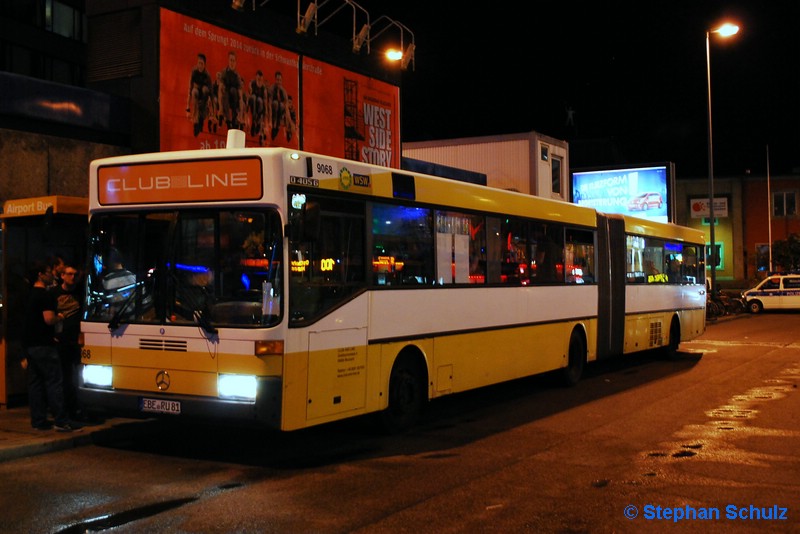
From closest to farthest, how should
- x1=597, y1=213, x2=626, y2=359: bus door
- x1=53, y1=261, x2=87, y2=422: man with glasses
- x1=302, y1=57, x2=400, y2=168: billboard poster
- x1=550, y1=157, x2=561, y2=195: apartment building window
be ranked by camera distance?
x1=53, y1=261, x2=87, y2=422: man with glasses
x1=597, y1=213, x2=626, y2=359: bus door
x1=302, y1=57, x2=400, y2=168: billboard poster
x1=550, y1=157, x2=561, y2=195: apartment building window

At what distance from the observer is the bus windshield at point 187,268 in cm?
837

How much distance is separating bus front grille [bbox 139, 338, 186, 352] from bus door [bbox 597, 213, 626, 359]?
31.3ft

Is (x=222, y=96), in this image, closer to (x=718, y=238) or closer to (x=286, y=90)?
(x=286, y=90)

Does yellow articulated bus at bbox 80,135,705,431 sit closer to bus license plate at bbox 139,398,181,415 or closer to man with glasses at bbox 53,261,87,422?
bus license plate at bbox 139,398,181,415

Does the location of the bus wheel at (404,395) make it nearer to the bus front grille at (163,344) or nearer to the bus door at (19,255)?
the bus front grille at (163,344)

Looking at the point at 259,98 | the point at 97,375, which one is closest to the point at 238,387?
the point at 97,375

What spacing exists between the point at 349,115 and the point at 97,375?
36.7 ft

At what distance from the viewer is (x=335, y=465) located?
8781 mm

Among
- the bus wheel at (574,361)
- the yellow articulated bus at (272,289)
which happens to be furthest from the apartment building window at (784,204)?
the yellow articulated bus at (272,289)

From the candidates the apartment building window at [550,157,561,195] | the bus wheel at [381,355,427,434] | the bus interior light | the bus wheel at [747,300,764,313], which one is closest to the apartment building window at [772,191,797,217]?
the bus wheel at [747,300,764,313]

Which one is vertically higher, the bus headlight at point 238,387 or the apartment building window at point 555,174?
the apartment building window at point 555,174

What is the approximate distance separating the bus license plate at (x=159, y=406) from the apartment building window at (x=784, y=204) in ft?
221

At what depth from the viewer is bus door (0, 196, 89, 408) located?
10.9 metres
